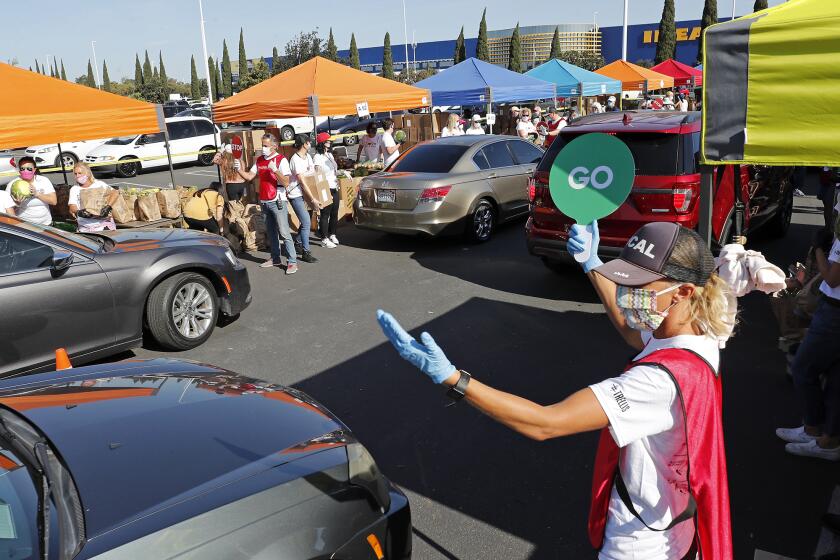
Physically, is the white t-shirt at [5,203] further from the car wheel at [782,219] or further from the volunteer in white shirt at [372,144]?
the car wheel at [782,219]

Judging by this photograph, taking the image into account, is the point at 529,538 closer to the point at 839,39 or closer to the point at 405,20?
the point at 839,39

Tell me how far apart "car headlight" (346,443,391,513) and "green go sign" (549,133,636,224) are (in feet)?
4.25

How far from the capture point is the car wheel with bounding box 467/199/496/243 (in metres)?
9.77

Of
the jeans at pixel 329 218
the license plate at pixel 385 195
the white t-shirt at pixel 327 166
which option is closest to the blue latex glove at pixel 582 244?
the license plate at pixel 385 195

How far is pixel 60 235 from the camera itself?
18.4 feet

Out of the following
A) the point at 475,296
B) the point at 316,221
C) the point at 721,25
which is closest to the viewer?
the point at 721,25

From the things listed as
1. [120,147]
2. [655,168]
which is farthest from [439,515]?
[120,147]

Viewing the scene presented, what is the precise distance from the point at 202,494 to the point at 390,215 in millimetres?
7596

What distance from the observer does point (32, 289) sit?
509 centimetres

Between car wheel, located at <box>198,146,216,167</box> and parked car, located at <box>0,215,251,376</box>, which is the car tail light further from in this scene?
car wheel, located at <box>198,146,216,167</box>

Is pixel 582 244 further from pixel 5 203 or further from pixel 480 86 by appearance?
pixel 480 86

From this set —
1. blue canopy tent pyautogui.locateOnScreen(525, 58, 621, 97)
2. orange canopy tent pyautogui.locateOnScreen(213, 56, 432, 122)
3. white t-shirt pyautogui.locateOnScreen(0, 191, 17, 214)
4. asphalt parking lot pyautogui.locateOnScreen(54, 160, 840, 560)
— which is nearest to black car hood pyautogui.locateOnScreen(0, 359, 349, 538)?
asphalt parking lot pyautogui.locateOnScreen(54, 160, 840, 560)

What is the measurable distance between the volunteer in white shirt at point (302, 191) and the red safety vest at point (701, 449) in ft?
25.1

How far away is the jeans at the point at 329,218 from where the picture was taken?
10.3m
